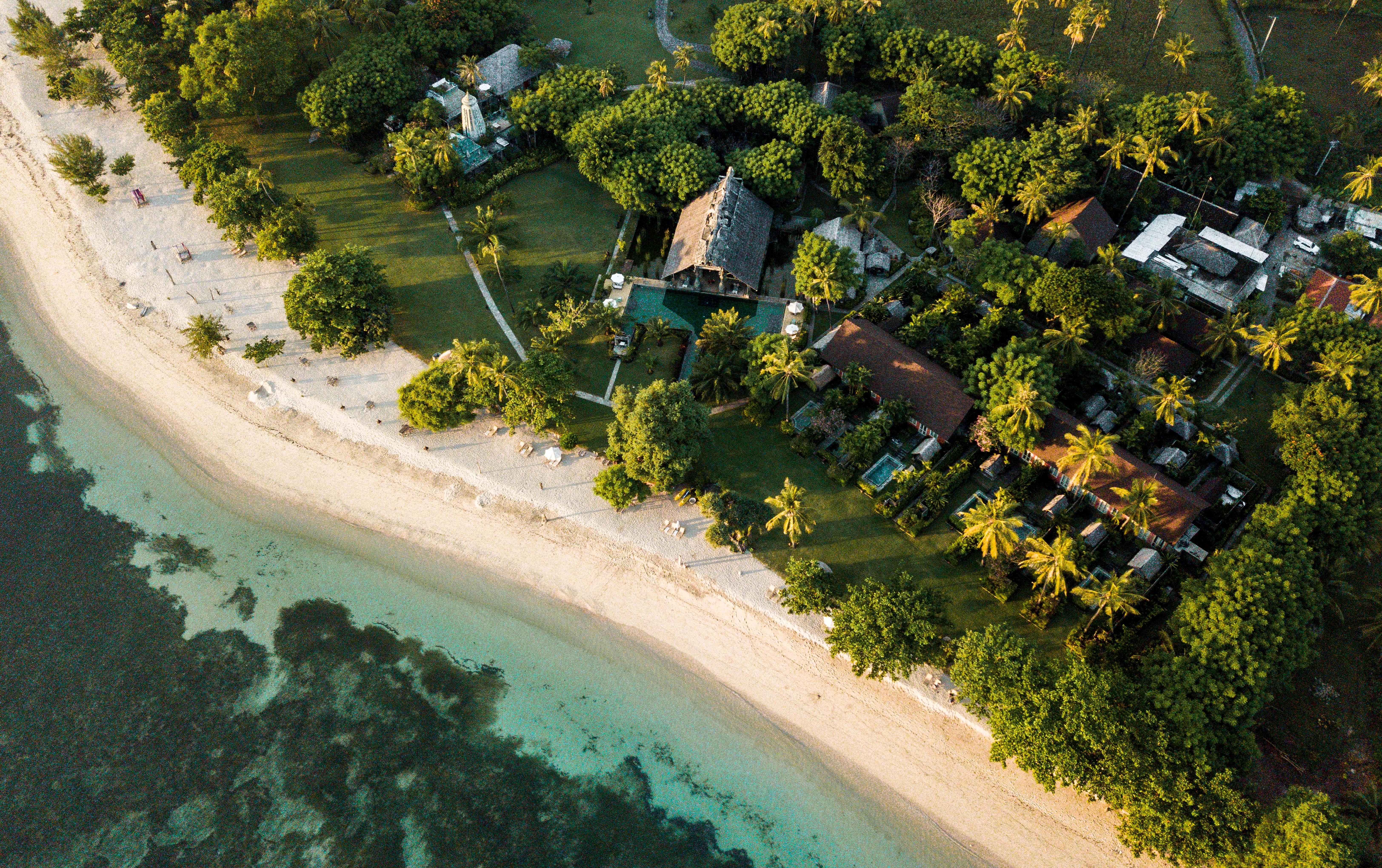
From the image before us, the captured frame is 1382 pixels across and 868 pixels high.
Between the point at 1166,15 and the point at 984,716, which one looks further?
the point at 1166,15

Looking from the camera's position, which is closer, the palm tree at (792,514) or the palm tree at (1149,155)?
the palm tree at (792,514)

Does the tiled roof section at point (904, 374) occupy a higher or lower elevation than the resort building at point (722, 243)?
lower

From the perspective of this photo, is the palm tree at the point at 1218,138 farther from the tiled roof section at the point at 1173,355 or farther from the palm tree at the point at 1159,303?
the tiled roof section at the point at 1173,355

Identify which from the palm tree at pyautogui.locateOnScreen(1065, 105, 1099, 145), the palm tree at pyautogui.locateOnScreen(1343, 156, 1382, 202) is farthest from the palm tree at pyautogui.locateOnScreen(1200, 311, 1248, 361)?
the palm tree at pyautogui.locateOnScreen(1065, 105, 1099, 145)

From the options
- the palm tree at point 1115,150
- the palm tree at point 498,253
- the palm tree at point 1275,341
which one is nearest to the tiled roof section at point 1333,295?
the palm tree at point 1275,341

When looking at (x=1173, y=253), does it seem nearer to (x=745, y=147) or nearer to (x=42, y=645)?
(x=745, y=147)

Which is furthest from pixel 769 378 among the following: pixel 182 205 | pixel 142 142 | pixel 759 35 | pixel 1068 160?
pixel 142 142
